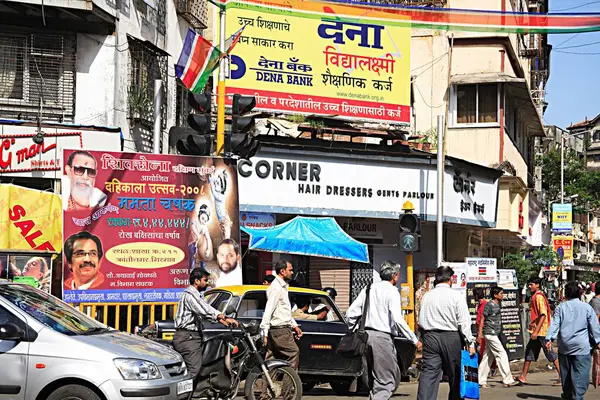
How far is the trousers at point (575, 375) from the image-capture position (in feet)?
39.4

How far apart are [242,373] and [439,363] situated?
2403mm

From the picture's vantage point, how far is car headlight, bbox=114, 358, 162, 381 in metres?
8.73

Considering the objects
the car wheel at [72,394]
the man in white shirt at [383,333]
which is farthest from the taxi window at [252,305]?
the car wheel at [72,394]

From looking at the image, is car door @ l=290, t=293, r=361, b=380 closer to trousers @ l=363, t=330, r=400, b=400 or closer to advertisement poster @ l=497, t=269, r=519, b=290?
trousers @ l=363, t=330, r=400, b=400

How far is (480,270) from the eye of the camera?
1888 centimetres

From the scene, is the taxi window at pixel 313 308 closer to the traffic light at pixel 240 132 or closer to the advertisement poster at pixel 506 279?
the traffic light at pixel 240 132

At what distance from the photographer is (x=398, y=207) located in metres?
23.0

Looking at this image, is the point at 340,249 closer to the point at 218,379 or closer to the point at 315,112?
the point at 315,112

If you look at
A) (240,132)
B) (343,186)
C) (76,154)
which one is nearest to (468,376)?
(240,132)

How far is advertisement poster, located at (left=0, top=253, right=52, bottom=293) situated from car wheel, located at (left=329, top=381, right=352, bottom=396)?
15.1ft

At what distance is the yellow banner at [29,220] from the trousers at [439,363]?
22.1ft

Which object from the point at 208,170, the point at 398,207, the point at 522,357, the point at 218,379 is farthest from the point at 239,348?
the point at 398,207

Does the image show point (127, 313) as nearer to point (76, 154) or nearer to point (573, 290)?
point (76, 154)

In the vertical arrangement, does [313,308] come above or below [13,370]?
above
